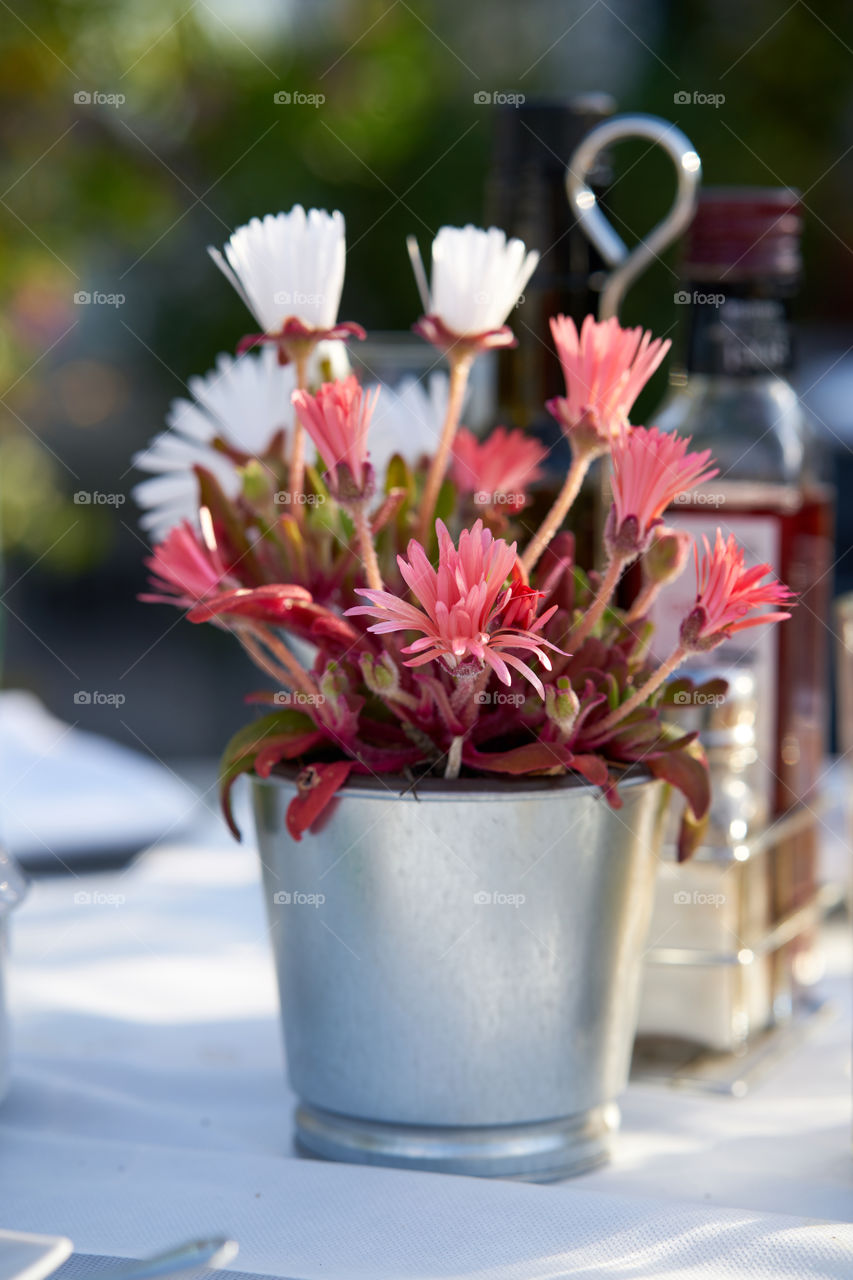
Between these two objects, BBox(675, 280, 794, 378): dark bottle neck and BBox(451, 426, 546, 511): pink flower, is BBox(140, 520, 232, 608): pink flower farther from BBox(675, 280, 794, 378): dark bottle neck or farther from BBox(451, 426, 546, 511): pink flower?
BBox(675, 280, 794, 378): dark bottle neck

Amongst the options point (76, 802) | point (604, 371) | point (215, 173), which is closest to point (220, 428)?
point (604, 371)

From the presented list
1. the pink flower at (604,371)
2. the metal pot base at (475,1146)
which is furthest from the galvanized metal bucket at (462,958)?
the pink flower at (604,371)

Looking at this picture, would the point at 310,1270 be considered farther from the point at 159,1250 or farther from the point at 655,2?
the point at 655,2

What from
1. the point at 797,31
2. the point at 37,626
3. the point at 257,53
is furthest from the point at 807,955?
the point at 37,626

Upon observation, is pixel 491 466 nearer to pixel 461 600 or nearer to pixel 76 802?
pixel 461 600

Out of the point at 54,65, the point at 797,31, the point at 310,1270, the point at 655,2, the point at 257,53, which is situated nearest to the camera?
the point at 310,1270

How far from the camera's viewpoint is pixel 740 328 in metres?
0.55

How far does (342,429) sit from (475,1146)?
8.5 inches

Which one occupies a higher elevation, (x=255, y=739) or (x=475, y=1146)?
(x=255, y=739)

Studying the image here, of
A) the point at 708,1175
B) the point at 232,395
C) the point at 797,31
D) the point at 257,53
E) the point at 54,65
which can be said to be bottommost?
the point at 708,1175

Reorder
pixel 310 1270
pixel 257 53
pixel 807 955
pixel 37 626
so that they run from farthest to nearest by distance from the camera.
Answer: pixel 37 626 → pixel 257 53 → pixel 807 955 → pixel 310 1270

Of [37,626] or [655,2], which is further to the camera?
[37,626]

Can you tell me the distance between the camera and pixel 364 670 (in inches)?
14.7

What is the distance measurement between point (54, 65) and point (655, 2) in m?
1.89
